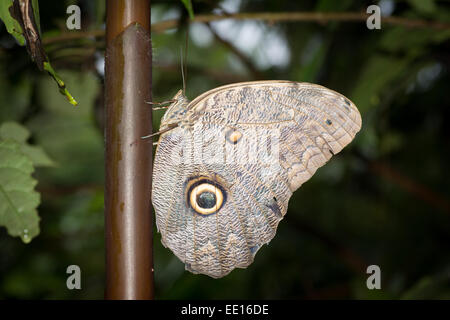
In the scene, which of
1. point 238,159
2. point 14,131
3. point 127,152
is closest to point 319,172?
point 238,159

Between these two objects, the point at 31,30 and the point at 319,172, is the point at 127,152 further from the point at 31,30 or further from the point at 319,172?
the point at 319,172

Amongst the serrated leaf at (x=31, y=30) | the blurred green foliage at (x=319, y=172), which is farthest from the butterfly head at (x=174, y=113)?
the serrated leaf at (x=31, y=30)

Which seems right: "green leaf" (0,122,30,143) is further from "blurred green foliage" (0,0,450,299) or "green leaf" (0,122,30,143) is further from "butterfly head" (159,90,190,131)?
"butterfly head" (159,90,190,131)

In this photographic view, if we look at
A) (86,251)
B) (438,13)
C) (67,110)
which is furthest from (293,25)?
(86,251)

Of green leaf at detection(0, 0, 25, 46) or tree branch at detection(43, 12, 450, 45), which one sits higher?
tree branch at detection(43, 12, 450, 45)

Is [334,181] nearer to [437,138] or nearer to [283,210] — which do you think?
[437,138]

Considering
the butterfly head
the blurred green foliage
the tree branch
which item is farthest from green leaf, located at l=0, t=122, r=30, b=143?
the butterfly head
